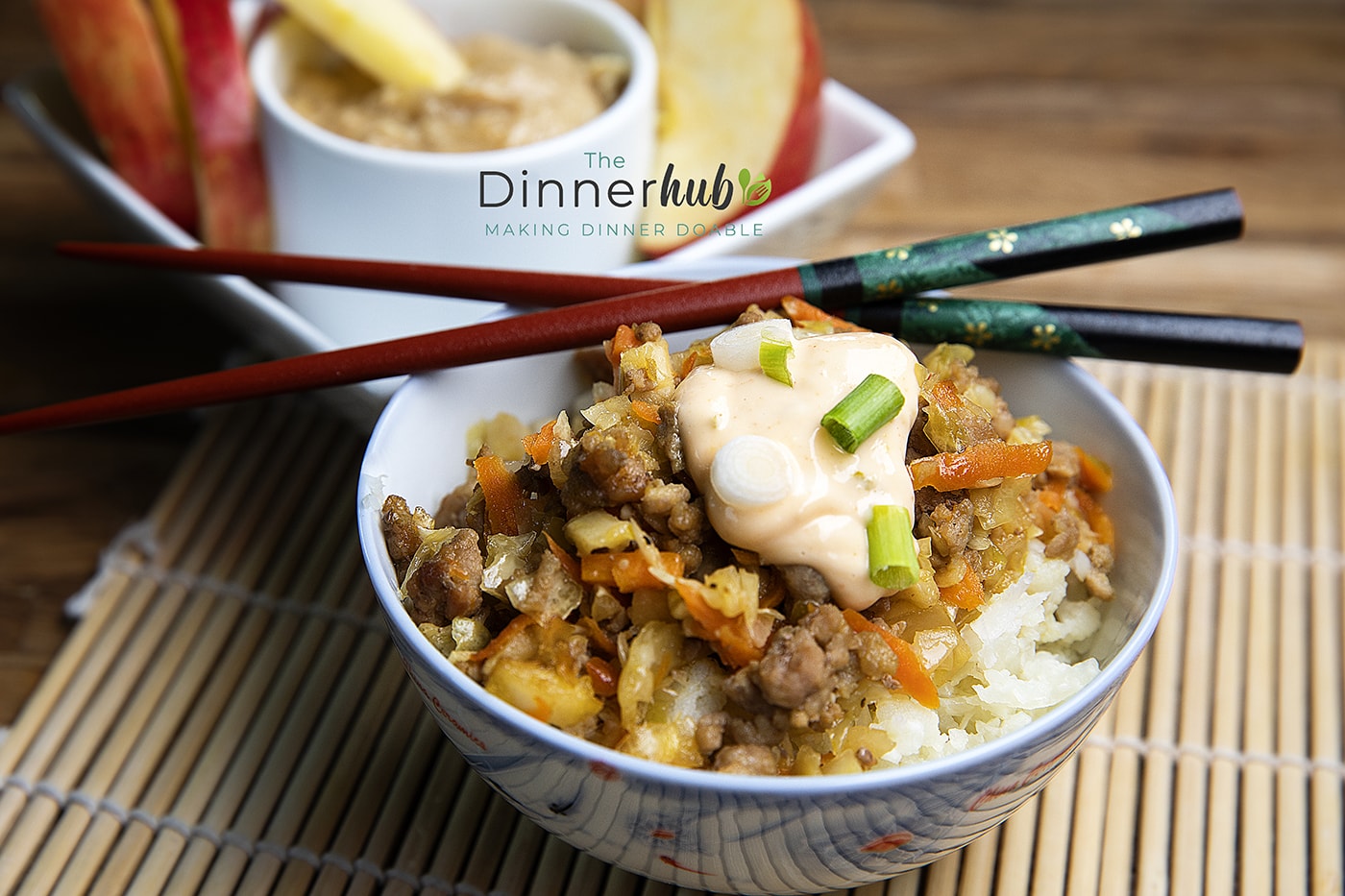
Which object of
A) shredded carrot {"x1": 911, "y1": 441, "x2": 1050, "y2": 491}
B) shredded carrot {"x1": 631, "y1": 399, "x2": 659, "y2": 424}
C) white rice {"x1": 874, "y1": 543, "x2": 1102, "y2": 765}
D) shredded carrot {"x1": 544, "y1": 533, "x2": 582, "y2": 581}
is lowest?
white rice {"x1": 874, "y1": 543, "x2": 1102, "y2": 765}

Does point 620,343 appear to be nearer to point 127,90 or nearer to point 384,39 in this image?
point 384,39

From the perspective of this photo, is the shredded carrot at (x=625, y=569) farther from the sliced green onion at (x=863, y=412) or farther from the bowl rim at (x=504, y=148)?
the bowl rim at (x=504, y=148)

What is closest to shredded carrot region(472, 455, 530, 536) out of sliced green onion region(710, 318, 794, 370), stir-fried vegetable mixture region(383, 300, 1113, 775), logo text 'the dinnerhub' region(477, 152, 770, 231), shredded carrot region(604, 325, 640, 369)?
stir-fried vegetable mixture region(383, 300, 1113, 775)

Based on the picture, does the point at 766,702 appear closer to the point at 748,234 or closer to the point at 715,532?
the point at 715,532

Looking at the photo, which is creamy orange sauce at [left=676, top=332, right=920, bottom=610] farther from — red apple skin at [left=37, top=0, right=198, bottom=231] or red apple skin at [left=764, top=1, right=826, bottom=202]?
red apple skin at [left=37, top=0, right=198, bottom=231]

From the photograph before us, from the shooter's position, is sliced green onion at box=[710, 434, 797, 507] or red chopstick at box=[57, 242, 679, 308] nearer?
sliced green onion at box=[710, 434, 797, 507]

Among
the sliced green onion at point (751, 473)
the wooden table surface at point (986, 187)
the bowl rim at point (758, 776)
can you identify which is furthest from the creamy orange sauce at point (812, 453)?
the wooden table surface at point (986, 187)
